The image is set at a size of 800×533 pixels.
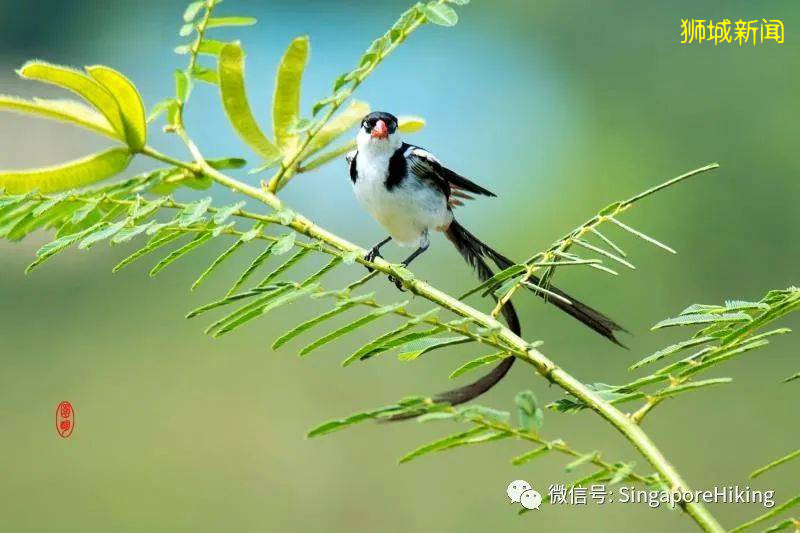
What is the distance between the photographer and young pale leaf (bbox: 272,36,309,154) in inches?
25.2

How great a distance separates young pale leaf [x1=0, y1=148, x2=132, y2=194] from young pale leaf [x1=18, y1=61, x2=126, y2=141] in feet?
0.07

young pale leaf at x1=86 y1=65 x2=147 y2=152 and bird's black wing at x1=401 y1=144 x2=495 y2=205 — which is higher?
bird's black wing at x1=401 y1=144 x2=495 y2=205

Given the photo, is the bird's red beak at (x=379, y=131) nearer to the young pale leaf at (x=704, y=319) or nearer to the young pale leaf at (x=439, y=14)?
the young pale leaf at (x=439, y=14)

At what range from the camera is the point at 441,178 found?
3.60 ft

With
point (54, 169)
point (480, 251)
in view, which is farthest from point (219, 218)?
point (480, 251)

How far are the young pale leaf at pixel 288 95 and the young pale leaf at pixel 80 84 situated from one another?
10 cm

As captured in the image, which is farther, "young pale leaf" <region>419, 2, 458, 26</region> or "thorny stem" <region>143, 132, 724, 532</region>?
"young pale leaf" <region>419, 2, 458, 26</region>

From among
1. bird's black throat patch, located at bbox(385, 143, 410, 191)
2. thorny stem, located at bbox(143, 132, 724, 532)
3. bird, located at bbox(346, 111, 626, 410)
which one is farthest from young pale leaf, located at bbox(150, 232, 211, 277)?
bird's black throat patch, located at bbox(385, 143, 410, 191)

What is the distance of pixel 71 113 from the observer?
613mm

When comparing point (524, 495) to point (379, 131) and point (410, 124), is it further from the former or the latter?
point (379, 131)

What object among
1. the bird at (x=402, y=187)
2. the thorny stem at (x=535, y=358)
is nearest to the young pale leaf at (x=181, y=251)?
the thorny stem at (x=535, y=358)

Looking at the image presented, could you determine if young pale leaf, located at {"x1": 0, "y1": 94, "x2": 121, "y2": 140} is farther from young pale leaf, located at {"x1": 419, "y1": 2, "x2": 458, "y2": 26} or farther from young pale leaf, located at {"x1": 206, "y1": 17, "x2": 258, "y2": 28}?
young pale leaf, located at {"x1": 419, "y1": 2, "x2": 458, "y2": 26}

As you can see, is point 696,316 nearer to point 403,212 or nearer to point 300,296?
point 300,296

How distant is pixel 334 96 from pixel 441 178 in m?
0.53
